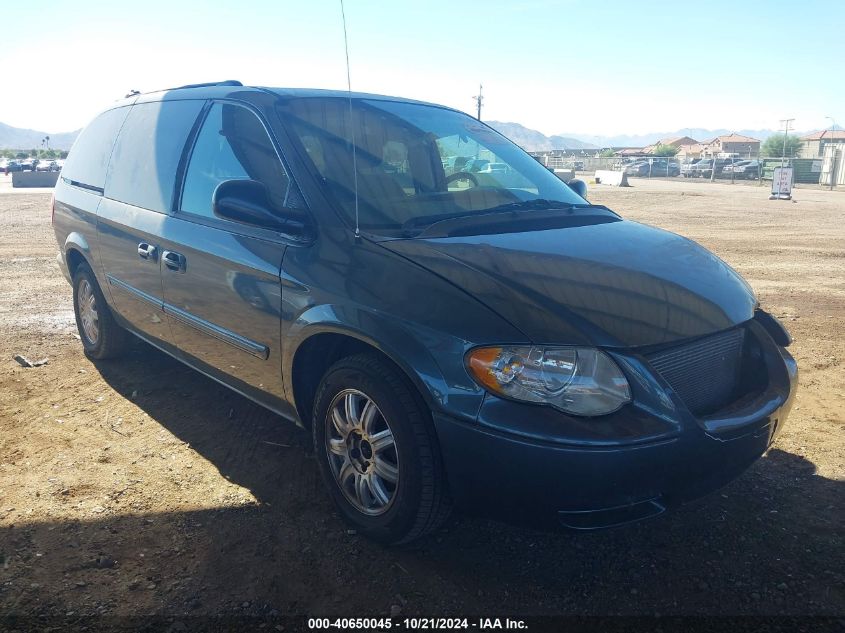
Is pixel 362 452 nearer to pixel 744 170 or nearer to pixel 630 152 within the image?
pixel 744 170

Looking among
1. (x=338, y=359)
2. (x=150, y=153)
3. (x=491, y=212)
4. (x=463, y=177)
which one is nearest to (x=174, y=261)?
(x=150, y=153)

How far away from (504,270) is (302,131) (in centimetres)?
131

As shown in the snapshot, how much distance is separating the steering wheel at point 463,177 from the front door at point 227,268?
3.00 feet

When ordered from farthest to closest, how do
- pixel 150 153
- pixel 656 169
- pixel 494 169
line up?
pixel 656 169
pixel 150 153
pixel 494 169

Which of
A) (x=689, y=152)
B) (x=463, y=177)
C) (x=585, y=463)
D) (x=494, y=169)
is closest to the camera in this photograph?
(x=585, y=463)

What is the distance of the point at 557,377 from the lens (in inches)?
90.0

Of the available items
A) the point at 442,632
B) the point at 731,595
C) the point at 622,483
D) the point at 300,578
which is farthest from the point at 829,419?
the point at 300,578

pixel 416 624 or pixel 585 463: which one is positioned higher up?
pixel 585 463

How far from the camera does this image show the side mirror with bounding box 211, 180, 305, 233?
2918 mm

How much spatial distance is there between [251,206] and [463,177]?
122cm

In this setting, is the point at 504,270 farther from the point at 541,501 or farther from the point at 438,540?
the point at 438,540

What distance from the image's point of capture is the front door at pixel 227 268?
311 centimetres

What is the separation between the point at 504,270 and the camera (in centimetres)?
258

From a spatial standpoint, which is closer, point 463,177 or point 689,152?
point 463,177
